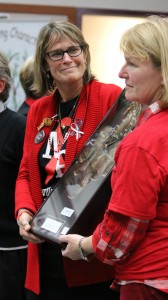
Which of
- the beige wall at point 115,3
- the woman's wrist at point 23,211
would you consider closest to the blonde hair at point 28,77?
the woman's wrist at point 23,211

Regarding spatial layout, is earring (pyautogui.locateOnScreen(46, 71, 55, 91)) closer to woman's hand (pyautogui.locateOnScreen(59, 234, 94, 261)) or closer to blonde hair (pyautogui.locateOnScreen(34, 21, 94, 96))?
blonde hair (pyautogui.locateOnScreen(34, 21, 94, 96))

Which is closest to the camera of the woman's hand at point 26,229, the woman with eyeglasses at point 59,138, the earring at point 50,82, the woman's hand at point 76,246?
the woman's hand at point 76,246

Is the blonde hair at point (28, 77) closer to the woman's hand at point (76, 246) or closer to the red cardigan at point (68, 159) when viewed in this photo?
the red cardigan at point (68, 159)

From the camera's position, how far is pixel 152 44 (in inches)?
47.5

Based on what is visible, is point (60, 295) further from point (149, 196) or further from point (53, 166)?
point (149, 196)

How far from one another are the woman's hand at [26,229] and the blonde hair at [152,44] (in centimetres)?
65

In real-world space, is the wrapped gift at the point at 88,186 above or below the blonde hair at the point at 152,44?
below

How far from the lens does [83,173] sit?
1.58 metres

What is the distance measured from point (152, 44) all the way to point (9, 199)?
3.63 ft

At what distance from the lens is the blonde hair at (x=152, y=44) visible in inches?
47.0

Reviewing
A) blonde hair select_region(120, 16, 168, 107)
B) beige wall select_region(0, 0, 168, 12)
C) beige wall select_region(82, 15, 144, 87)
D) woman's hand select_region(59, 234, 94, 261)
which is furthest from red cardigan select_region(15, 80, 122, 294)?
beige wall select_region(82, 15, 144, 87)

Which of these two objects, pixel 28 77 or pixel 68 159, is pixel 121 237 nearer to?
pixel 68 159

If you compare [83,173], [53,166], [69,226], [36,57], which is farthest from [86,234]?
[36,57]

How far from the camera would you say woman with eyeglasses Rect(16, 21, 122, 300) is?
171 centimetres
